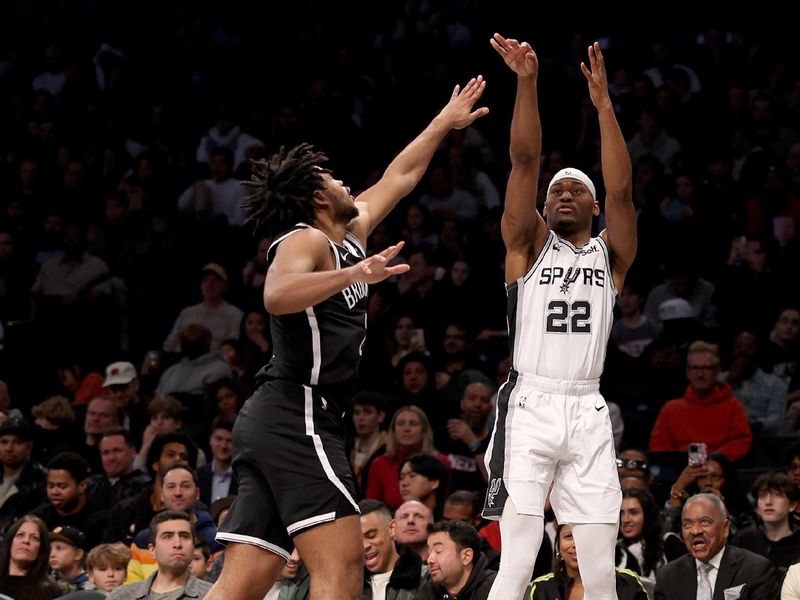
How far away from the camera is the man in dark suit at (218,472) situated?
1045 cm

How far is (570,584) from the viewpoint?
7758 mm

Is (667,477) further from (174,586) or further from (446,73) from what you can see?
(446,73)

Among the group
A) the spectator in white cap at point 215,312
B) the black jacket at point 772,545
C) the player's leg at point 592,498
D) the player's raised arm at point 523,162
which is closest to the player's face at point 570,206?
the player's raised arm at point 523,162

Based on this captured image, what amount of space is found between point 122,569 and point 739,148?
792cm

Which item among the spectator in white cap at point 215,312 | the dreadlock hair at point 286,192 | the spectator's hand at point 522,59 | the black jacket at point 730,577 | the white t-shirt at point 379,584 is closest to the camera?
the dreadlock hair at point 286,192

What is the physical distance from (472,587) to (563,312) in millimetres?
2410

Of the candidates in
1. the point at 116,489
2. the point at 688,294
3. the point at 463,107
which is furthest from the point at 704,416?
the point at 463,107

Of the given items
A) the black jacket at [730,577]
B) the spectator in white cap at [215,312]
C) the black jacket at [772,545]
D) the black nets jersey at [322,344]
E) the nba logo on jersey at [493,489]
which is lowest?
the black jacket at [730,577]

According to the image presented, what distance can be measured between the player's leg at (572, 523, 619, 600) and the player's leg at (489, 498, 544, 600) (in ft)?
0.62

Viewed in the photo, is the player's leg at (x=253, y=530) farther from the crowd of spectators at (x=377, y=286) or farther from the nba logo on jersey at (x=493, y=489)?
the nba logo on jersey at (x=493, y=489)

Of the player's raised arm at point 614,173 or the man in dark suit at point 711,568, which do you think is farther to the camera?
the man in dark suit at point 711,568

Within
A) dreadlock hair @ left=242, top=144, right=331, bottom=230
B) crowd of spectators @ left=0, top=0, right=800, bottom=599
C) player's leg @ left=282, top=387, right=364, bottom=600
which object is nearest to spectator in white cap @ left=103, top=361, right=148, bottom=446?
crowd of spectators @ left=0, top=0, right=800, bottom=599

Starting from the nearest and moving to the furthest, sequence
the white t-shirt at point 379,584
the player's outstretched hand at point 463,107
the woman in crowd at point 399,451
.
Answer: the player's outstretched hand at point 463,107 → the white t-shirt at point 379,584 → the woman in crowd at point 399,451

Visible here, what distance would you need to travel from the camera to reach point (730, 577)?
313 inches
